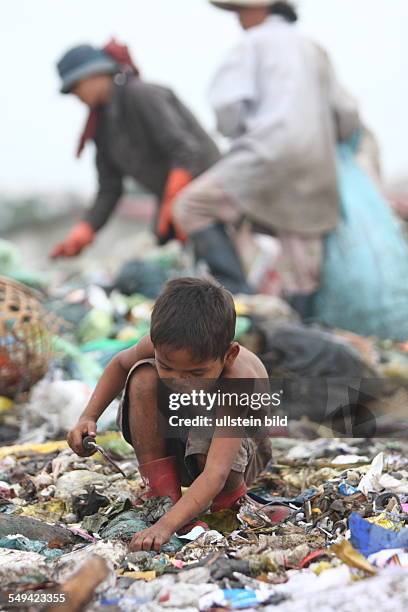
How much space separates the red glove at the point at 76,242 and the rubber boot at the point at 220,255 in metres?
1.03

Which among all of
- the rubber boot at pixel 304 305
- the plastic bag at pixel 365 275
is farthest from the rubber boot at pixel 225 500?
the rubber boot at pixel 304 305

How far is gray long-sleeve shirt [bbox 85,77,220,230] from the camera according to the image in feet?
22.4

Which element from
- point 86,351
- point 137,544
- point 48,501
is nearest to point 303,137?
point 86,351

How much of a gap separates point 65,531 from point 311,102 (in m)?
4.49

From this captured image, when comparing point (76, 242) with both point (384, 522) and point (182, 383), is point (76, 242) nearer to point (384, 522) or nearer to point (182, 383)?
point (182, 383)

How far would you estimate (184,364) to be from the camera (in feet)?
7.98

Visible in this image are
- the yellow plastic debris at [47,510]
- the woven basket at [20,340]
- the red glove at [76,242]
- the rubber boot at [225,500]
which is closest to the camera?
the rubber boot at [225,500]

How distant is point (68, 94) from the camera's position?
6.98m

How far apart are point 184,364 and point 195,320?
10cm

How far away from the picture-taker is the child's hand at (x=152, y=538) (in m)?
2.36

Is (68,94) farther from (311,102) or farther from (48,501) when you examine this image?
(48,501)

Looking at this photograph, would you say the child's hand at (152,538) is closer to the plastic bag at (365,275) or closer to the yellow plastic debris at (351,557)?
the yellow plastic debris at (351,557)

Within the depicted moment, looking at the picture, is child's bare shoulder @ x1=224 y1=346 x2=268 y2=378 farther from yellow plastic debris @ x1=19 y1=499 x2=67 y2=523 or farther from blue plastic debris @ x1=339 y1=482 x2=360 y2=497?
yellow plastic debris @ x1=19 y1=499 x2=67 y2=523

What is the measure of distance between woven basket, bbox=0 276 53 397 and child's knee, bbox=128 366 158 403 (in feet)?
5.76
